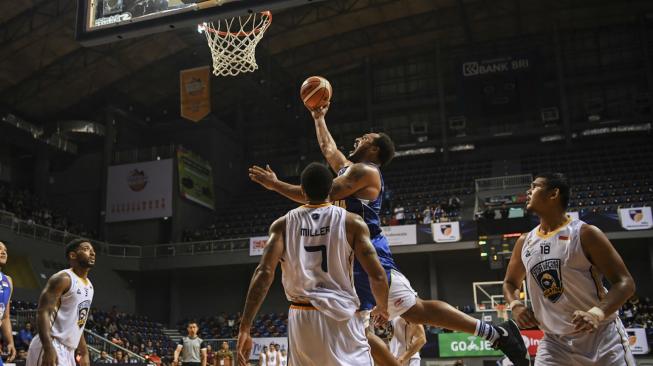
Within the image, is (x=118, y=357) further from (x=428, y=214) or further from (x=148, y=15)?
(x=428, y=214)

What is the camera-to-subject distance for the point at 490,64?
92.4 ft

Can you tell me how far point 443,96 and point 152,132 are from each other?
14693 millimetres

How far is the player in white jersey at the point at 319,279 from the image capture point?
12.4 feet

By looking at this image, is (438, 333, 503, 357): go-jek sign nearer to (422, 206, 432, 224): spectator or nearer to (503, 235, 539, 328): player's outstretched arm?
(422, 206, 432, 224): spectator

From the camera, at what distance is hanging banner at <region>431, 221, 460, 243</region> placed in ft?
76.7

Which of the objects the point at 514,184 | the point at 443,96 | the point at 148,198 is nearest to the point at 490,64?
the point at 443,96

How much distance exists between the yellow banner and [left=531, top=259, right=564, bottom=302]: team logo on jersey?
17.1 m

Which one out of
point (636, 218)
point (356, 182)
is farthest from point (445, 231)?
point (356, 182)

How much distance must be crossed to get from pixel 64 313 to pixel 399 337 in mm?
3561

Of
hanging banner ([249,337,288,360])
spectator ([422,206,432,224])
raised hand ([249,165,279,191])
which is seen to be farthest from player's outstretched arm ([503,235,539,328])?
spectator ([422,206,432,224])

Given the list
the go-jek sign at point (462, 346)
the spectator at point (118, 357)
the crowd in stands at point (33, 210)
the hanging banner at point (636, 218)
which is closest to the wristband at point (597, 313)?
the spectator at point (118, 357)

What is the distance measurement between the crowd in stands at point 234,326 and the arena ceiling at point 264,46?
10.5 m

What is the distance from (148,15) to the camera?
788 cm

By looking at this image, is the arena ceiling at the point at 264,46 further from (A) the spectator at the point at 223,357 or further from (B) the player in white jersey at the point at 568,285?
(B) the player in white jersey at the point at 568,285
